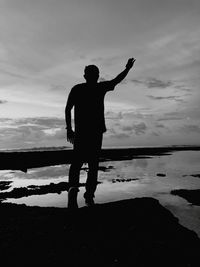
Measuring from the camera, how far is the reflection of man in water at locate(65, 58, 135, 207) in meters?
5.43

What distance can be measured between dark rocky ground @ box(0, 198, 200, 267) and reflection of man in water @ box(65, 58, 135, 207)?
63 cm

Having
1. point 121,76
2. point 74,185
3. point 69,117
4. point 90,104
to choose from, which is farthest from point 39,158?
point 121,76

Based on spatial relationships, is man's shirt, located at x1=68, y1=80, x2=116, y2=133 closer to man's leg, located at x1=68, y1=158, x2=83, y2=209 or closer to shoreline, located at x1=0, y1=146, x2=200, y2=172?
man's leg, located at x1=68, y1=158, x2=83, y2=209

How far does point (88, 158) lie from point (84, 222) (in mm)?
1194

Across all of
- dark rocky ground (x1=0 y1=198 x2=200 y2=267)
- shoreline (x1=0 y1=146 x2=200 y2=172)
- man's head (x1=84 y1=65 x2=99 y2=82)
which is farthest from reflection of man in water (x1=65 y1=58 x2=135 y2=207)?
shoreline (x1=0 y1=146 x2=200 y2=172)

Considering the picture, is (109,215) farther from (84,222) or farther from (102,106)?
(102,106)

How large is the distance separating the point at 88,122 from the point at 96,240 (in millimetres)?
2224

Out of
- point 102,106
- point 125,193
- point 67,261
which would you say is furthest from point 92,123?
point 125,193

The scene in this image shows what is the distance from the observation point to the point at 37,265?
3.41m

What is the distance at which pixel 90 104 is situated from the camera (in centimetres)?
555

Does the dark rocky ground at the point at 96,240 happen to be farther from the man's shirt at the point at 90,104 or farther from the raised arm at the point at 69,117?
the man's shirt at the point at 90,104

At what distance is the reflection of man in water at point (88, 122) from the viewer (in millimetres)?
5426

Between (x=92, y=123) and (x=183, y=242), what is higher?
(x=92, y=123)

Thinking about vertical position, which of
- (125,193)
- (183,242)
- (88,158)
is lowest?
(125,193)
